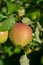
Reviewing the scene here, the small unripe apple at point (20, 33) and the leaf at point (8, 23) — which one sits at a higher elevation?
the leaf at point (8, 23)

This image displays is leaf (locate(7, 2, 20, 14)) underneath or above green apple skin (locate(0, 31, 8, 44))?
above

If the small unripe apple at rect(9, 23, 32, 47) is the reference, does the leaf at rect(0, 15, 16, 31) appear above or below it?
above

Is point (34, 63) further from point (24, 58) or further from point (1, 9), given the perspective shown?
point (1, 9)

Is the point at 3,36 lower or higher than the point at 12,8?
lower

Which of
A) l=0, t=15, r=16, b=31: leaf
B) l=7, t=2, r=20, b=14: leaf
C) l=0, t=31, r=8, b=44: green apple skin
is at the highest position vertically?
l=7, t=2, r=20, b=14: leaf

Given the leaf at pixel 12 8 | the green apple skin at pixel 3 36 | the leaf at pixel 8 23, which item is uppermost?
the leaf at pixel 12 8
